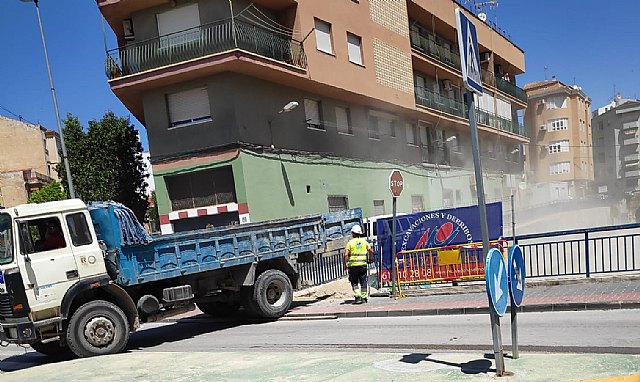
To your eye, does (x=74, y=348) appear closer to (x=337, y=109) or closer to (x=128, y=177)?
(x=128, y=177)

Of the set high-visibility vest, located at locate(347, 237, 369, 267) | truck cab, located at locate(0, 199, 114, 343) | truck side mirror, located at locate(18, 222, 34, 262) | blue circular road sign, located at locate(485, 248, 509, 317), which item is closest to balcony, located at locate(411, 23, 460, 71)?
high-visibility vest, located at locate(347, 237, 369, 267)

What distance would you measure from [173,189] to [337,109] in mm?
7727

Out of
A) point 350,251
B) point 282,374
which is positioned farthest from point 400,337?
point 350,251

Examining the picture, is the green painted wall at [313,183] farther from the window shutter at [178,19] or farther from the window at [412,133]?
the window shutter at [178,19]

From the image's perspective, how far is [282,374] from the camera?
5.98 m

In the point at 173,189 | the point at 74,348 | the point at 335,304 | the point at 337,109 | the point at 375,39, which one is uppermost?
the point at 375,39

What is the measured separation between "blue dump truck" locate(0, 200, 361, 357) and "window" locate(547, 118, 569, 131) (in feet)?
188

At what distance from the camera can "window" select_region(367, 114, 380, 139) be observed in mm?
23891

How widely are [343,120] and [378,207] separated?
4346 millimetres

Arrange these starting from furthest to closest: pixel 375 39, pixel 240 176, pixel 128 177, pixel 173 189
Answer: pixel 375 39
pixel 128 177
pixel 173 189
pixel 240 176

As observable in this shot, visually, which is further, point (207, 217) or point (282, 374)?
point (207, 217)

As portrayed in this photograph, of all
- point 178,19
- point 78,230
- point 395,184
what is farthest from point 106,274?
point 178,19

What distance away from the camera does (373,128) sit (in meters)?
24.2

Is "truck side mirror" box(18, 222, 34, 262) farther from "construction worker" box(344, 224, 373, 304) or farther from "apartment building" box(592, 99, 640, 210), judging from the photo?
"apartment building" box(592, 99, 640, 210)
